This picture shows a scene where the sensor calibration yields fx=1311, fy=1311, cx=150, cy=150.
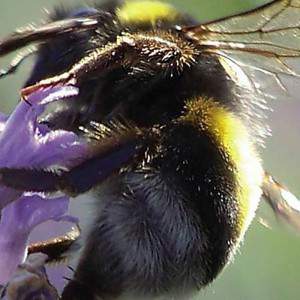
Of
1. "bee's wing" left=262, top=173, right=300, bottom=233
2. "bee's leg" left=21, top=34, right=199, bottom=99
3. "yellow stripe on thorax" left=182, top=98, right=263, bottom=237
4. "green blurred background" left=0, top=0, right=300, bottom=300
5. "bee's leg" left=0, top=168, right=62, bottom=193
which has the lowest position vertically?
"green blurred background" left=0, top=0, right=300, bottom=300

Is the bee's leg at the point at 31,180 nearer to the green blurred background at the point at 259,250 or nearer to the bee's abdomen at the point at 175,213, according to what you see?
the bee's abdomen at the point at 175,213

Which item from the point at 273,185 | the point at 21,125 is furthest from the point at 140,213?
the point at 273,185

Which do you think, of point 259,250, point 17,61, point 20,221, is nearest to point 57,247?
point 20,221

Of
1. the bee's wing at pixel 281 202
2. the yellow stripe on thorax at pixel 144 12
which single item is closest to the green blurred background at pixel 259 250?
the bee's wing at pixel 281 202

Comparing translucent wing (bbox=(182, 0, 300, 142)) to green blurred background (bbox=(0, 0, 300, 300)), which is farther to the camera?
green blurred background (bbox=(0, 0, 300, 300))

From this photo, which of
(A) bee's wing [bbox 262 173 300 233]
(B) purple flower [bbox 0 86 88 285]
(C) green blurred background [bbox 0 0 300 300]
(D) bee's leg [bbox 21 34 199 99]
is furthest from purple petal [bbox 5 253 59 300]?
(C) green blurred background [bbox 0 0 300 300]

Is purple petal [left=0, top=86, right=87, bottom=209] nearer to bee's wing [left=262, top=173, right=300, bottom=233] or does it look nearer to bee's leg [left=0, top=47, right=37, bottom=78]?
bee's leg [left=0, top=47, right=37, bottom=78]
